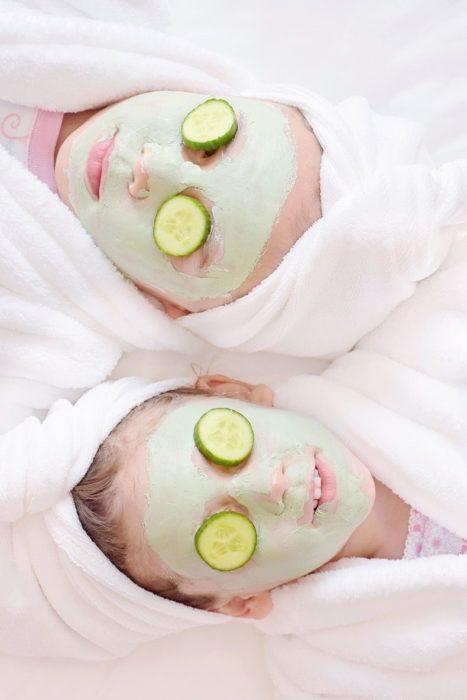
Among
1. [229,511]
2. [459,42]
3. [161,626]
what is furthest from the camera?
[459,42]

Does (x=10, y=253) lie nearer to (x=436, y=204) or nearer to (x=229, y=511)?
(x=229, y=511)

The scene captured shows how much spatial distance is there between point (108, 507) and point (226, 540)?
18cm

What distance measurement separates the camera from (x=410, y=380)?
1414 mm

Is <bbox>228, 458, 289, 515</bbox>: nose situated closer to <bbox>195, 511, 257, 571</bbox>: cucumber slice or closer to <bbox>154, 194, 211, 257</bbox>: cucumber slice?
<bbox>195, 511, 257, 571</bbox>: cucumber slice

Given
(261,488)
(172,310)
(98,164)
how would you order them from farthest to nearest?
(172,310)
(98,164)
(261,488)

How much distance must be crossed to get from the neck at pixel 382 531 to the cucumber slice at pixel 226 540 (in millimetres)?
231

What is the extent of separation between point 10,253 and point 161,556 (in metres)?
0.52

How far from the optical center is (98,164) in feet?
4.47

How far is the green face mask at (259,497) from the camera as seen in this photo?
126cm

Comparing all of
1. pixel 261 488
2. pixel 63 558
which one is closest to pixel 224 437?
pixel 261 488

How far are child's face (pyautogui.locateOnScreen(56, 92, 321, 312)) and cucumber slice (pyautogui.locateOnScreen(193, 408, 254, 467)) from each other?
0.21 m

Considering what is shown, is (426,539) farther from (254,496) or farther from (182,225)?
(182,225)

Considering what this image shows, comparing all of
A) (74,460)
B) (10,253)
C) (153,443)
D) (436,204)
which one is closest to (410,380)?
(436,204)

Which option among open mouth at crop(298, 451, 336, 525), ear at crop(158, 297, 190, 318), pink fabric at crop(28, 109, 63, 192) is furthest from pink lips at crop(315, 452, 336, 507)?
pink fabric at crop(28, 109, 63, 192)
